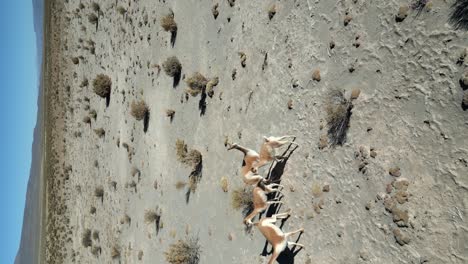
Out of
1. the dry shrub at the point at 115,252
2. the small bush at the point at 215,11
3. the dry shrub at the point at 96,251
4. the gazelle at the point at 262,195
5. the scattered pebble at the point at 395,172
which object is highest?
the small bush at the point at 215,11

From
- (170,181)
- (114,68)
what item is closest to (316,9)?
(170,181)

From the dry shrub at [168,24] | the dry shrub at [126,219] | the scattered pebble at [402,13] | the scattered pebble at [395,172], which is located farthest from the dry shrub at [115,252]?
the scattered pebble at [402,13]

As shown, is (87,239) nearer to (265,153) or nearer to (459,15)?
(265,153)

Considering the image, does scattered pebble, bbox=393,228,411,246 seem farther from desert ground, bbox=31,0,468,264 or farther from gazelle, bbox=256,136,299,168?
gazelle, bbox=256,136,299,168

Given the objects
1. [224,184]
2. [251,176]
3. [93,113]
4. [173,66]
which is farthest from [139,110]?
[251,176]

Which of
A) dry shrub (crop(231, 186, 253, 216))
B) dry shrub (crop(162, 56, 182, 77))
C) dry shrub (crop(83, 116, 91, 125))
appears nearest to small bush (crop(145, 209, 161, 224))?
dry shrub (crop(231, 186, 253, 216))

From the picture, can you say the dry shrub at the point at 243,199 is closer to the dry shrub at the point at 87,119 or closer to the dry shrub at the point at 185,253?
the dry shrub at the point at 185,253
